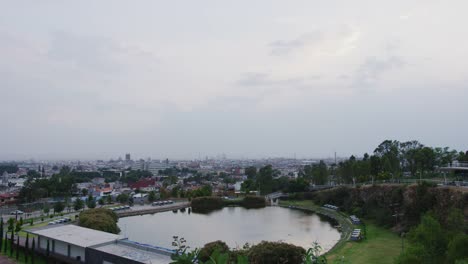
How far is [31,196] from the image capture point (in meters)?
32.5

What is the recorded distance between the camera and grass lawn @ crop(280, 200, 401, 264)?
12.9 m

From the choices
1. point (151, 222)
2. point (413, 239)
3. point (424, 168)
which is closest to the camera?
point (413, 239)

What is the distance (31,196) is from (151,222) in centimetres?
1654

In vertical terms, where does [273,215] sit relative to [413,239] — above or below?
below

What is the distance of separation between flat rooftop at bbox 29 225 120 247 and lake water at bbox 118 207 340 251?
3.85 metres

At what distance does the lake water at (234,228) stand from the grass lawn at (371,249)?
1261mm

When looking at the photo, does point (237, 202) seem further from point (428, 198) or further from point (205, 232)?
point (428, 198)

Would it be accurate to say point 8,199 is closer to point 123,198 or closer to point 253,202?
point 123,198

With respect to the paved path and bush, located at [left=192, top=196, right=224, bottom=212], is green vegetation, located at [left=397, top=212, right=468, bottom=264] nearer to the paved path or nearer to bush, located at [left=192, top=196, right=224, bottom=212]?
the paved path

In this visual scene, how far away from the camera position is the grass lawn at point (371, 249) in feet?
42.2

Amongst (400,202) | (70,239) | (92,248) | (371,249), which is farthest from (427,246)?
(400,202)

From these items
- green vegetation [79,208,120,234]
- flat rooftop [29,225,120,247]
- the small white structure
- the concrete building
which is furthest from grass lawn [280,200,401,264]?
green vegetation [79,208,120,234]

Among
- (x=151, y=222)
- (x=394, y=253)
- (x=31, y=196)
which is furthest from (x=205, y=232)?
(x=31, y=196)

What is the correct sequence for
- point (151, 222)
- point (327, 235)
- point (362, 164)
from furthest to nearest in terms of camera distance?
point (362, 164) → point (151, 222) → point (327, 235)
